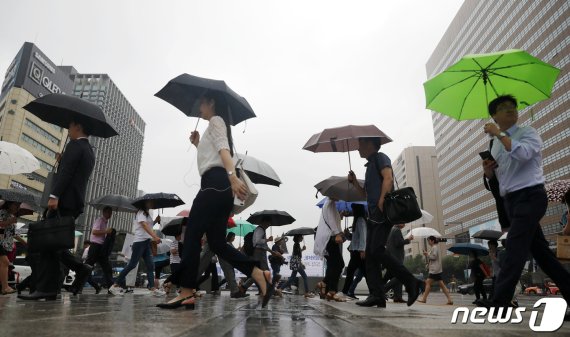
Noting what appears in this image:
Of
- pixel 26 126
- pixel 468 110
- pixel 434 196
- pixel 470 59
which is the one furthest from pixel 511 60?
pixel 434 196

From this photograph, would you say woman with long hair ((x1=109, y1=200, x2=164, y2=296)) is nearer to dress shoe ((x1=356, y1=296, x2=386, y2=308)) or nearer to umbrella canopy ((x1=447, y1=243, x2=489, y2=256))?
dress shoe ((x1=356, y1=296, x2=386, y2=308))

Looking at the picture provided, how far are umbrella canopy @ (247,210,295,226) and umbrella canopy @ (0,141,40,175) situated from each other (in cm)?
520

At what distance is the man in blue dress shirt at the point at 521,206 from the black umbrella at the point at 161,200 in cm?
656

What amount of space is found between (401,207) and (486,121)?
80472 millimetres

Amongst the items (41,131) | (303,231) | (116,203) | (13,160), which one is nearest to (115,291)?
(116,203)

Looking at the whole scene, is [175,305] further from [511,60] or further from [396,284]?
[396,284]

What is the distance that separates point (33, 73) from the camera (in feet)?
205

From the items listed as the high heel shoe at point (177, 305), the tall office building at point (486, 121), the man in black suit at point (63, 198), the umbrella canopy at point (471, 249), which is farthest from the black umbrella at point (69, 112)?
the tall office building at point (486, 121)

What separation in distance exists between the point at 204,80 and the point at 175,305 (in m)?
2.18

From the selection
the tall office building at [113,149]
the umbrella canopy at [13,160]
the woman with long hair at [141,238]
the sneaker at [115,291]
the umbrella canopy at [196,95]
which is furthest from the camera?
the tall office building at [113,149]

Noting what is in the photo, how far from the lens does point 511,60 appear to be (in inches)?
172

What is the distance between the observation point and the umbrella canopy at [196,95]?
3.72 meters

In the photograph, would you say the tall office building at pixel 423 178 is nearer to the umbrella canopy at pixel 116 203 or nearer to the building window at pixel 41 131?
the building window at pixel 41 131

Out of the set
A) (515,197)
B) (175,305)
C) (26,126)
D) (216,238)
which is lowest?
(175,305)
